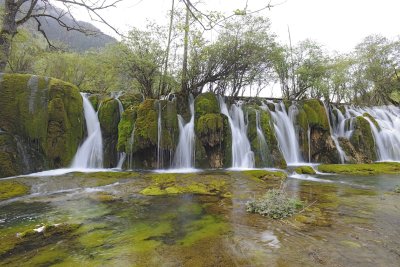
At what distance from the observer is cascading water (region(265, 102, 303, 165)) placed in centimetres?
1608

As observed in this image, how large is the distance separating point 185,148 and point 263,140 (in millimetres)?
4272

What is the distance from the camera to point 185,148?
1331 centimetres

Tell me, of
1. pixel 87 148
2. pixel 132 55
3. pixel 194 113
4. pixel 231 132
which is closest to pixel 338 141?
pixel 231 132

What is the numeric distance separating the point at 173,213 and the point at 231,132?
9.17 meters

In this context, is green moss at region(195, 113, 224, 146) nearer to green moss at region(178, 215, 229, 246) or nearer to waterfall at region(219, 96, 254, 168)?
waterfall at region(219, 96, 254, 168)

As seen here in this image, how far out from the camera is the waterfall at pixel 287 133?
16.1 meters

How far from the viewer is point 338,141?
17.8 m

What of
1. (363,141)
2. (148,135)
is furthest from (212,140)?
(363,141)

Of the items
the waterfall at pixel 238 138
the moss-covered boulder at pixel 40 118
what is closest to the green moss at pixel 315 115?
the waterfall at pixel 238 138

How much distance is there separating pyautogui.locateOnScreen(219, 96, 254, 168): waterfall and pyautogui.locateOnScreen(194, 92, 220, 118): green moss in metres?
1.02

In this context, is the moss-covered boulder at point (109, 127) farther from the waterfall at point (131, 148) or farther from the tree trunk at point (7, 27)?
the tree trunk at point (7, 27)

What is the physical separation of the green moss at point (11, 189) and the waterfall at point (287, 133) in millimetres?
12812

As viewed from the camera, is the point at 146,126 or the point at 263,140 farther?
the point at 263,140

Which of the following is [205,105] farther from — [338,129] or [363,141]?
[363,141]
